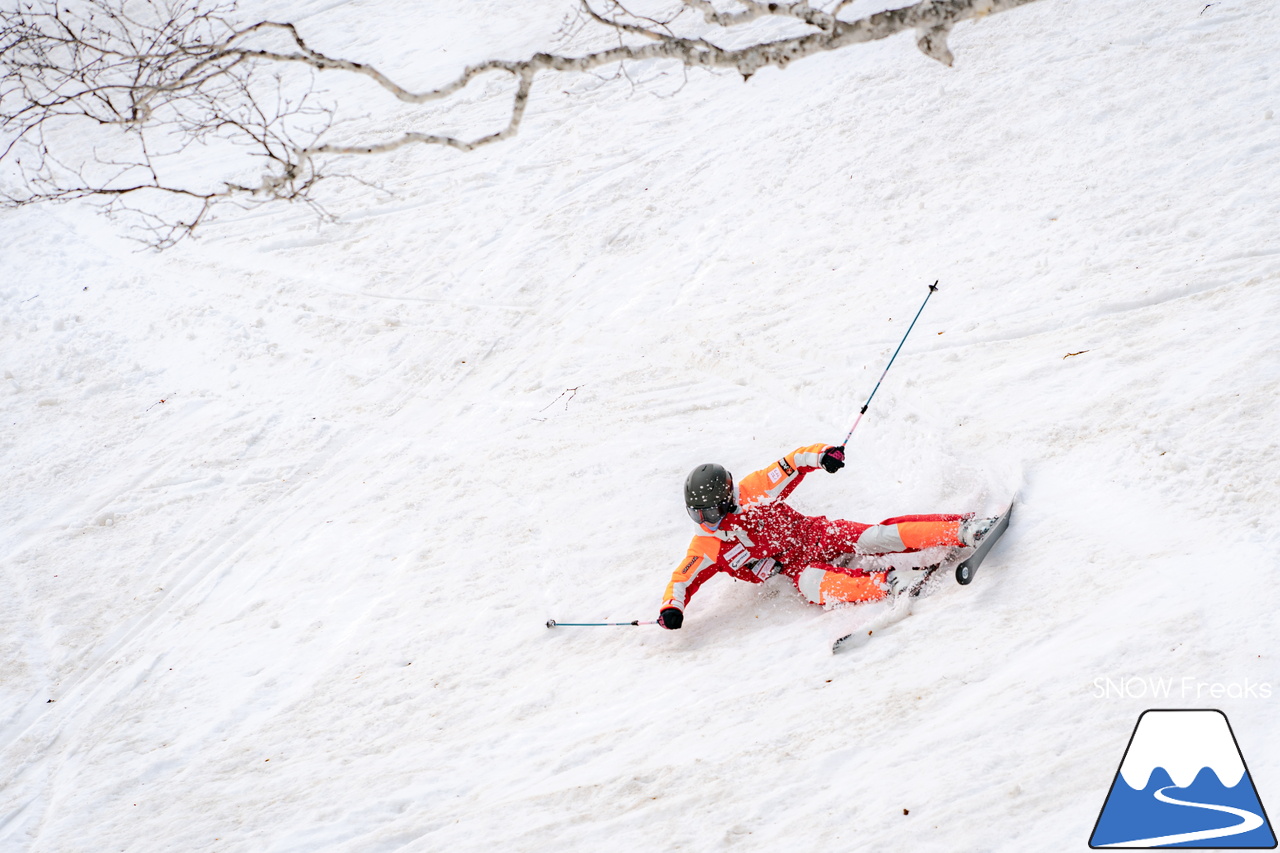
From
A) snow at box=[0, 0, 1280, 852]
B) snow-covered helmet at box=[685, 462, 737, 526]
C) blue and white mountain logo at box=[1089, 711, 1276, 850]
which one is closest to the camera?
blue and white mountain logo at box=[1089, 711, 1276, 850]

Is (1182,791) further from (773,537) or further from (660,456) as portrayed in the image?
(660,456)

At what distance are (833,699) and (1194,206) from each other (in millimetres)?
5812

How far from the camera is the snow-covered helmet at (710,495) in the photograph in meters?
5.92

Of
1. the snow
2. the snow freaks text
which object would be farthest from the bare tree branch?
the snow freaks text

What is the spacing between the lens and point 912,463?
6906 millimetres

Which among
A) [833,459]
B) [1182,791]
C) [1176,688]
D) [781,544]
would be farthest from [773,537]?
[1182,791]

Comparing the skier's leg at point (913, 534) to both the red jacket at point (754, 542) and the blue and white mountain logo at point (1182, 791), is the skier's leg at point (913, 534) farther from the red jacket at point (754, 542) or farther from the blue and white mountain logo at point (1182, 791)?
the blue and white mountain logo at point (1182, 791)

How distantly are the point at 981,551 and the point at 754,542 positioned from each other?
4.75ft

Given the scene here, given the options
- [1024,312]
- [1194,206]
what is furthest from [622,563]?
[1194,206]

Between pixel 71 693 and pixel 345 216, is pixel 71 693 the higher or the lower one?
the lower one

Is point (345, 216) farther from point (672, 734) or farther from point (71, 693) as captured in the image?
point (672, 734)

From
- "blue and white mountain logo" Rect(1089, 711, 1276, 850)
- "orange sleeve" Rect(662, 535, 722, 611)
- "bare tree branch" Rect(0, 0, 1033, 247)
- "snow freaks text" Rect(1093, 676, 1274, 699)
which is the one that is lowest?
"blue and white mountain logo" Rect(1089, 711, 1276, 850)

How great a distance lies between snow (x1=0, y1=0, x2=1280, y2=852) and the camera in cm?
479

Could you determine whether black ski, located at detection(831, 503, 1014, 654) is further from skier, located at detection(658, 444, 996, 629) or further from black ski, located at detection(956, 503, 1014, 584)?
skier, located at detection(658, 444, 996, 629)
